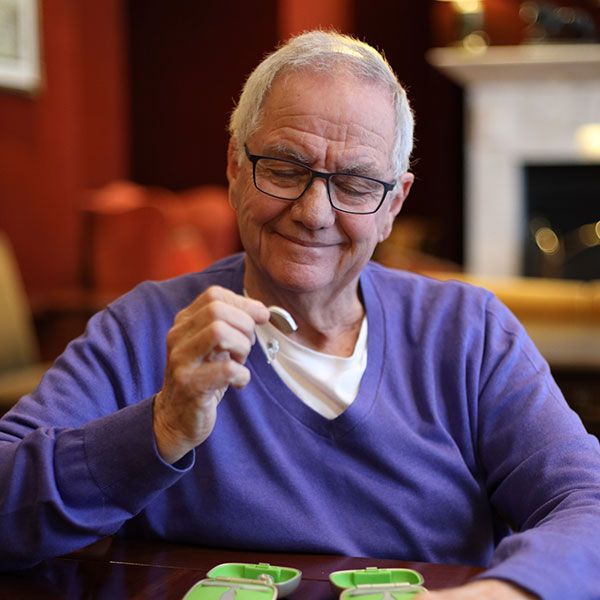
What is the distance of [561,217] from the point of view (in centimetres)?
672

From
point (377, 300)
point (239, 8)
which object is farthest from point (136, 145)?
point (377, 300)

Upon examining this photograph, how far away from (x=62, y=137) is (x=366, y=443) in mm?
4383

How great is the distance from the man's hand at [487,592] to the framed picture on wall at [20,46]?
420cm

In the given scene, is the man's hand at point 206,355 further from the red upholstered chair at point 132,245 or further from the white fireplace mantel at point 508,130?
the white fireplace mantel at point 508,130

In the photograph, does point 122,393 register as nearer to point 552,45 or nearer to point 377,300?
point 377,300

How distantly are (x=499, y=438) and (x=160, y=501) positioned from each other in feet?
1.42

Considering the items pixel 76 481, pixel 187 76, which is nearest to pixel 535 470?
pixel 76 481

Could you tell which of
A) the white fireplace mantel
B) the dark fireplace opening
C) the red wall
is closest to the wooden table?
the red wall

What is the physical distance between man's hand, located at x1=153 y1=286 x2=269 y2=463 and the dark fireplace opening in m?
5.69

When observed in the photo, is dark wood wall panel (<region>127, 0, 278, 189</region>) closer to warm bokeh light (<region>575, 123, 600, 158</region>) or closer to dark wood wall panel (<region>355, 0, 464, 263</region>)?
dark wood wall panel (<region>355, 0, 464, 263</region>)

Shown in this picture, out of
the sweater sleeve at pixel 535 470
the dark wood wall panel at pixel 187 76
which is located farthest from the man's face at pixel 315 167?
the dark wood wall panel at pixel 187 76

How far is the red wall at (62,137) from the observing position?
495 cm

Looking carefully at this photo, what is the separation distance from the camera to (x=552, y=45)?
250 inches

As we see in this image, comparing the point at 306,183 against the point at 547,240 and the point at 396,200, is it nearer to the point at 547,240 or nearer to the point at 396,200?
the point at 396,200
